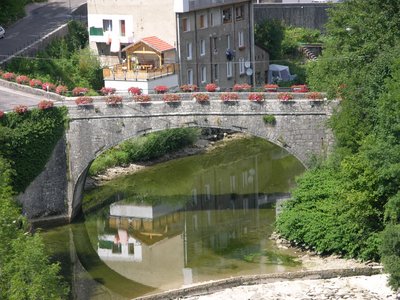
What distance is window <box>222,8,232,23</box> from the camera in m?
82.9

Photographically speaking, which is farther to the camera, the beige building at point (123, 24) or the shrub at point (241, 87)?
the beige building at point (123, 24)

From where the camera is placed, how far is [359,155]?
54.9m

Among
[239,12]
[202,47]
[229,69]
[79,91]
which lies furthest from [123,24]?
[79,91]

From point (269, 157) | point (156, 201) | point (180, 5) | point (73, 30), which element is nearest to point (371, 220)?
point (156, 201)

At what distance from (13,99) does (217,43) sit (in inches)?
837

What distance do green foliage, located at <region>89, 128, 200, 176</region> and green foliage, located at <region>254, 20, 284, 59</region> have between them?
662 inches

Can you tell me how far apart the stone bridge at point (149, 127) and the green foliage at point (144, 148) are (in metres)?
6.92

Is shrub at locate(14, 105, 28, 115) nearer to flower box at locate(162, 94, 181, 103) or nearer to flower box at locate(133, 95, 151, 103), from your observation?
flower box at locate(133, 95, 151, 103)

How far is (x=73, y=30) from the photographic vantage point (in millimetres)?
82562

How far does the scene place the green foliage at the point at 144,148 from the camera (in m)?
70.9

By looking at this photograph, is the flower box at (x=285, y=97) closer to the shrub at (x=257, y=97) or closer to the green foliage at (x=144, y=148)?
the shrub at (x=257, y=97)

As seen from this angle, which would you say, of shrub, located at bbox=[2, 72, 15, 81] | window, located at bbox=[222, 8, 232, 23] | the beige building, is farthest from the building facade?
shrub, located at bbox=[2, 72, 15, 81]

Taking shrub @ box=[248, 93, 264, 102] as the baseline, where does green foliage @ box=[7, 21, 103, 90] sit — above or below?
above

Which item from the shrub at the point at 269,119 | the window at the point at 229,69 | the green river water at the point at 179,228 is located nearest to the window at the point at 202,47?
the window at the point at 229,69
